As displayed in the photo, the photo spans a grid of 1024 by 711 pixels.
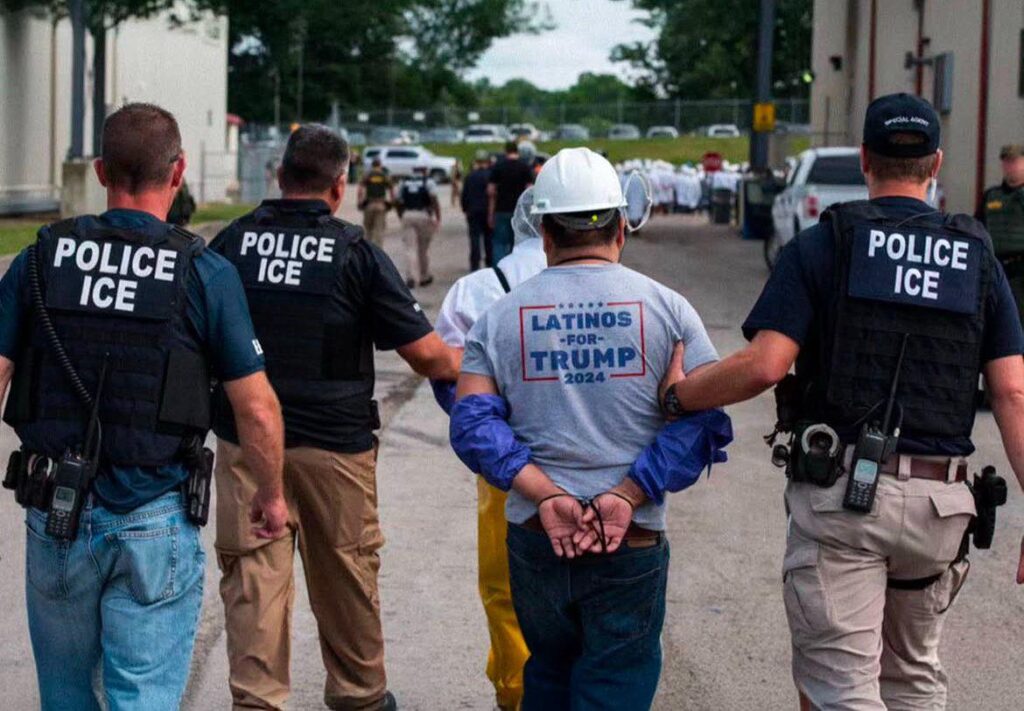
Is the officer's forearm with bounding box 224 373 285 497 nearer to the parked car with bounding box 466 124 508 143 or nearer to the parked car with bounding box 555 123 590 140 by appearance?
the parked car with bounding box 555 123 590 140

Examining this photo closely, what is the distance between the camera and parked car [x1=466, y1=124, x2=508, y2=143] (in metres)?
82.5

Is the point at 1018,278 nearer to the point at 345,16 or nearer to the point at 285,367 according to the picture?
the point at 285,367

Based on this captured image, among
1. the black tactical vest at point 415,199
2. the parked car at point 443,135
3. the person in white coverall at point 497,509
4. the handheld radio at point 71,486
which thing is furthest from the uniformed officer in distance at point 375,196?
the parked car at point 443,135

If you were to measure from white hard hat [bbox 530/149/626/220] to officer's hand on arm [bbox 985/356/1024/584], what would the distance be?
43.1 inches

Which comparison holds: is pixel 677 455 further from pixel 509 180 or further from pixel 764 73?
pixel 764 73

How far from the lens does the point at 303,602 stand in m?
7.46

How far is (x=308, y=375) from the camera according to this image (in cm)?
532

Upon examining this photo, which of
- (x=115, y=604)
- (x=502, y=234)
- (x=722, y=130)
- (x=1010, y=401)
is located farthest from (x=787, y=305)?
(x=722, y=130)

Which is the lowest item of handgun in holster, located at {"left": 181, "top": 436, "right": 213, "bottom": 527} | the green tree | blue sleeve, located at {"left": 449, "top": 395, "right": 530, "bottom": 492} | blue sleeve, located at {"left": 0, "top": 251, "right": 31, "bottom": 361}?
handgun in holster, located at {"left": 181, "top": 436, "right": 213, "bottom": 527}

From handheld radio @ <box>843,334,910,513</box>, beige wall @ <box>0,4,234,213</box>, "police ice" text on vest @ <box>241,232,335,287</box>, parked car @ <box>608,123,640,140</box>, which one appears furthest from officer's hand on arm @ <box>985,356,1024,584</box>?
parked car @ <box>608,123,640,140</box>

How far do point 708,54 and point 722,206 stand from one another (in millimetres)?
53321

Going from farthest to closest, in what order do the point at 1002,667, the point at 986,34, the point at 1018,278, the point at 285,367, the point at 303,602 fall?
the point at 986,34 → the point at 1018,278 → the point at 303,602 → the point at 1002,667 → the point at 285,367

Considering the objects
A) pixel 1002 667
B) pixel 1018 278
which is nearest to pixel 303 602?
pixel 1002 667

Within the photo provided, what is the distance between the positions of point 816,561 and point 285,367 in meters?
1.78
